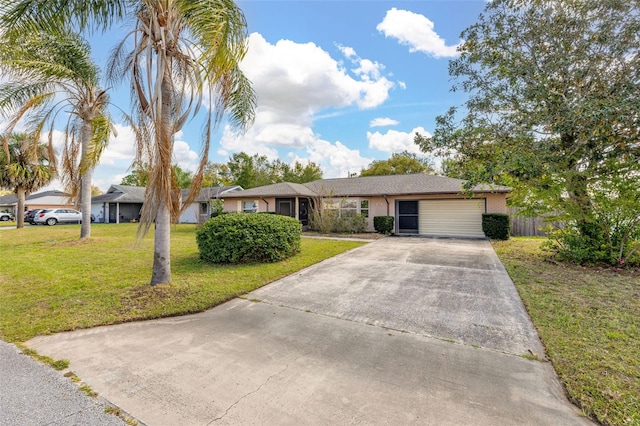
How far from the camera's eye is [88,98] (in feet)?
36.0

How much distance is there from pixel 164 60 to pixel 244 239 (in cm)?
442

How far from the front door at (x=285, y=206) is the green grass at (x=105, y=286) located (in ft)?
28.6

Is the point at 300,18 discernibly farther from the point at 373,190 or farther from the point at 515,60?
the point at 373,190

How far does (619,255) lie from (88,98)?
1788cm

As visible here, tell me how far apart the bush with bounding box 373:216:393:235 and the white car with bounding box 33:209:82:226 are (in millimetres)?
26679

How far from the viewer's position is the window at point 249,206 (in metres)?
20.0

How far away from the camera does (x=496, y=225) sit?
13641 millimetres

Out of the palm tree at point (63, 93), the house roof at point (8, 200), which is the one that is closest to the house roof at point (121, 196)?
the house roof at point (8, 200)

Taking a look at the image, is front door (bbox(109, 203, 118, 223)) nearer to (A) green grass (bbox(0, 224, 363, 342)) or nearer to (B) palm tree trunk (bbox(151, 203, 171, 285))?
(A) green grass (bbox(0, 224, 363, 342))

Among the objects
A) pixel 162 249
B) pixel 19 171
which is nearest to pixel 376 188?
pixel 162 249

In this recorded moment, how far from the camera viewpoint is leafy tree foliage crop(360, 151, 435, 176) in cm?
3506

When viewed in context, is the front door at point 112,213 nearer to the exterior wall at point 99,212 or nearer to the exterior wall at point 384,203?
the exterior wall at point 99,212

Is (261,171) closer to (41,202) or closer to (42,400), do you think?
(41,202)

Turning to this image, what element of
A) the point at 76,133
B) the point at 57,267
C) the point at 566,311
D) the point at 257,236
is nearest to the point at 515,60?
the point at 566,311
